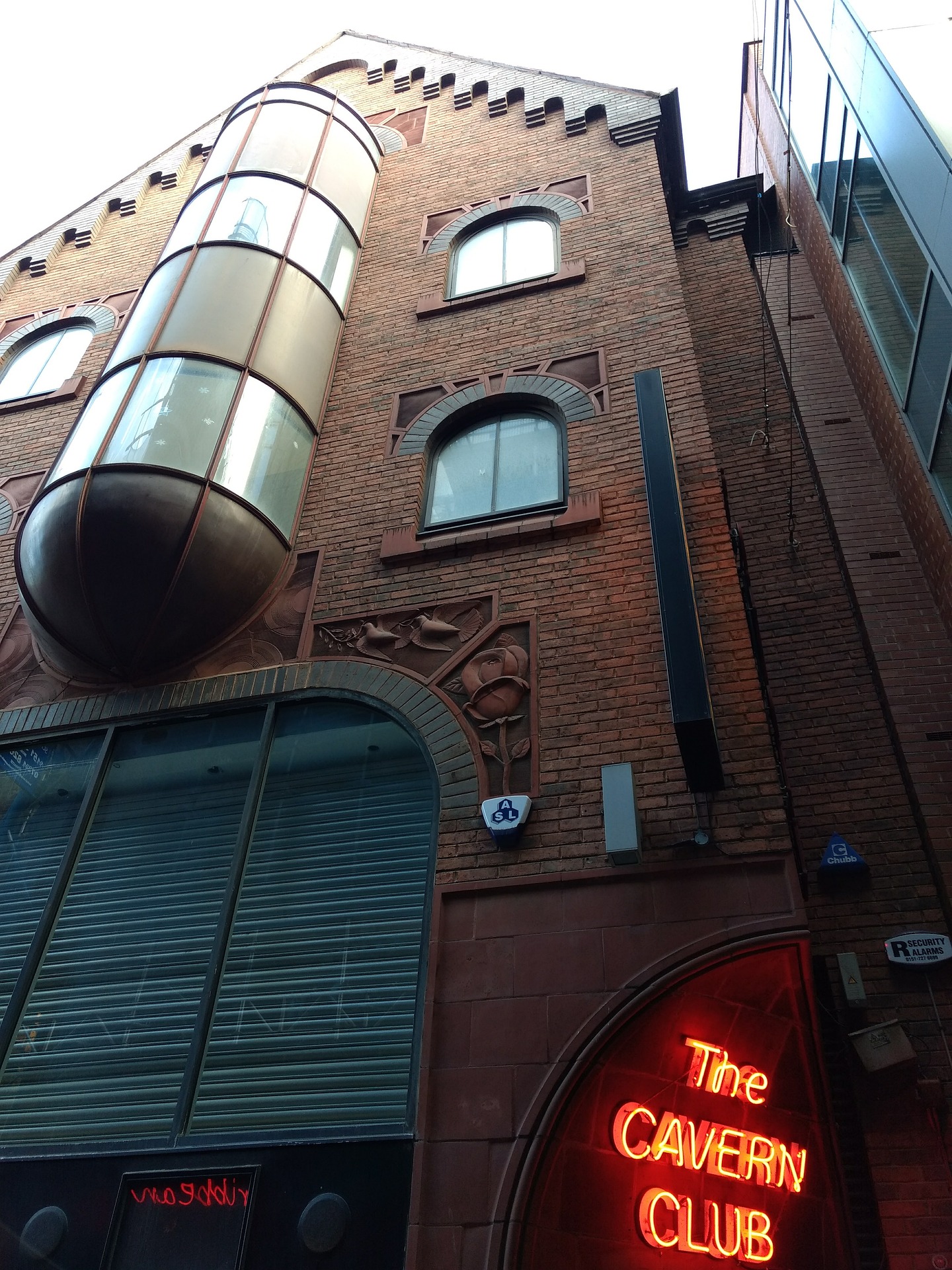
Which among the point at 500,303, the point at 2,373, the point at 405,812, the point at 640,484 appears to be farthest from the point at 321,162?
the point at 405,812

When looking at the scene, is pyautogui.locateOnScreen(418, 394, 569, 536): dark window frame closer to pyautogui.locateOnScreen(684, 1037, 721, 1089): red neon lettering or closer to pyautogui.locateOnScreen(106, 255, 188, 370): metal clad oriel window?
pyautogui.locateOnScreen(106, 255, 188, 370): metal clad oriel window

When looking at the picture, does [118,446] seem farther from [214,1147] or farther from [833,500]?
[833,500]

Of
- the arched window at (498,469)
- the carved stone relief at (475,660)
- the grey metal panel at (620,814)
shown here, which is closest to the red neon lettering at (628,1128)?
the grey metal panel at (620,814)

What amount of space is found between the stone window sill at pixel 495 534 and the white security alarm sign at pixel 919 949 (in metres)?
3.80

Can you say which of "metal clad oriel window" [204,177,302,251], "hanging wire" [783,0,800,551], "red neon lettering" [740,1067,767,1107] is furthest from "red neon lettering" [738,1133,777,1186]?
"metal clad oriel window" [204,177,302,251]

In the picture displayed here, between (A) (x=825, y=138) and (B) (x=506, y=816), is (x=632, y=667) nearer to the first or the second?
(B) (x=506, y=816)

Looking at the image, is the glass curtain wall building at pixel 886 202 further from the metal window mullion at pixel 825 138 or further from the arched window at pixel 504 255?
the arched window at pixel 504 255

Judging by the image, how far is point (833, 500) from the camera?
9438 millimetres

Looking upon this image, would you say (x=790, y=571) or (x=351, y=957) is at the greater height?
(x=790, y=571)

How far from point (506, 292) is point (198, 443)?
4.18 meters

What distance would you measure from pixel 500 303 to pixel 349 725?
5701 millimetres

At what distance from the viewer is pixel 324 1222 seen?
5.11 m

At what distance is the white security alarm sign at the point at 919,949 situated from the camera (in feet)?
20.3

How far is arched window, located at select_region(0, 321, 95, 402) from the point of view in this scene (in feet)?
42.6
